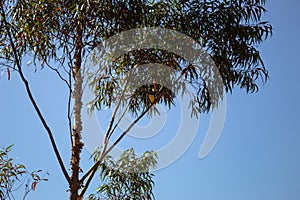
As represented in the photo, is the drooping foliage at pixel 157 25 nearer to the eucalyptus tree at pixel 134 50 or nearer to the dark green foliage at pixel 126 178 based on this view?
the eucalyptus tree at pixel 134 50

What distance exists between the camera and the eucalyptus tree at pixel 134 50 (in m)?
3.80

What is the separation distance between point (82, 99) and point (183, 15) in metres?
1.00

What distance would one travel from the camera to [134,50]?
3.94 metres

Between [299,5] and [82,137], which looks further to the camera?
[299,5]

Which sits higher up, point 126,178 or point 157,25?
point 157,25

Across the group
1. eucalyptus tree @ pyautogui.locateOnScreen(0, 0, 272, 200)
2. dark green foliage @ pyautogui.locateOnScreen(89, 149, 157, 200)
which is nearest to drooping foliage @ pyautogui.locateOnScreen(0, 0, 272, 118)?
eucalyptus tree @ pyautogui.locateOnScreen(0, 0, 272, 200)

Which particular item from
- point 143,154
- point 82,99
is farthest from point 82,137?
point 143,154

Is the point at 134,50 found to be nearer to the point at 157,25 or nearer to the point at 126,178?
the point at 157,25

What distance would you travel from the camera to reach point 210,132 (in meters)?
4.05

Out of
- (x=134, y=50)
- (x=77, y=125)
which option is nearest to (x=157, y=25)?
(x=134, y=50)

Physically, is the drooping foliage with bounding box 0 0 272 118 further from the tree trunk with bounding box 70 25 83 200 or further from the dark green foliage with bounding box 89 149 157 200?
the dark green foliage with bounding box 89 149 157 200

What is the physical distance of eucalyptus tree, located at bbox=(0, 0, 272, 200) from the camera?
149 inches

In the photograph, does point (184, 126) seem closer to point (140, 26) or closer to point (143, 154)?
point (143, 154)

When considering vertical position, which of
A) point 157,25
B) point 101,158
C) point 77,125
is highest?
point 157,25
